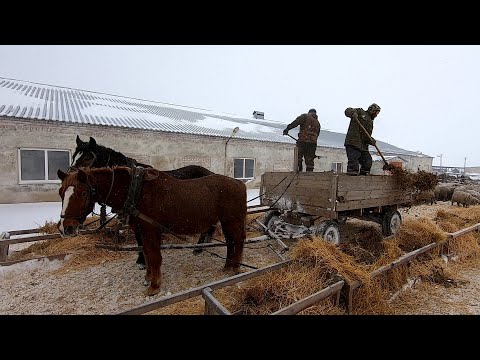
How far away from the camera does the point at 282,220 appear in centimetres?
629

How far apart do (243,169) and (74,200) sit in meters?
11.7

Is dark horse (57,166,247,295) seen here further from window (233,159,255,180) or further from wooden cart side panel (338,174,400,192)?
window (233,159,255,180)

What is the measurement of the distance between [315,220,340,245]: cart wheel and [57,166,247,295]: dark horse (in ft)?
5.32

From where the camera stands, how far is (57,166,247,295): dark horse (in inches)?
127

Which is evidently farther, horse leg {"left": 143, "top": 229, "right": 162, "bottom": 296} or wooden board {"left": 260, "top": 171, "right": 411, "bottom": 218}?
wooden board {"left": 260, "top": 171, "right": 411, "bottom": 218}

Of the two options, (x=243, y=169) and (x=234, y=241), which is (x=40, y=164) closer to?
(x=243, y=169)

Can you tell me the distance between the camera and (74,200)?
10.5 ft

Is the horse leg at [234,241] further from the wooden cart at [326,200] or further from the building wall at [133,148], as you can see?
the building wall at [133,148]

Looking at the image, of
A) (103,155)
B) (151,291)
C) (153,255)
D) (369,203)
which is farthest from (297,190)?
(103,155)

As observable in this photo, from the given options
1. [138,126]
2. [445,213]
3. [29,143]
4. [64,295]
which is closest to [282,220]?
[64,295]

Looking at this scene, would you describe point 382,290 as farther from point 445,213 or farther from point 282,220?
point 445,213

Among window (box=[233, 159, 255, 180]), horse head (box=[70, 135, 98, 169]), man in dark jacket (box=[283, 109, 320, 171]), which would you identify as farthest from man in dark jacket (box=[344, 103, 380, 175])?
window (box=[233, 159, 255, 180])

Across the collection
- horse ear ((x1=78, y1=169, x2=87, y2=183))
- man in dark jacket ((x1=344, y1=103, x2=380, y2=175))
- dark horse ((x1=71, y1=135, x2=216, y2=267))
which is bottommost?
horse ear ((x1=78, y1=169, x2=87, y2=183))
